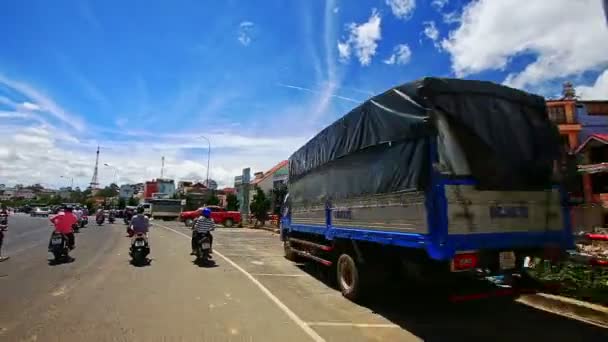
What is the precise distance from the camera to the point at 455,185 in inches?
207

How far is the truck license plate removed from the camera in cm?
549

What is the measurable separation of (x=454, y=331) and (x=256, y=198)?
102 feet

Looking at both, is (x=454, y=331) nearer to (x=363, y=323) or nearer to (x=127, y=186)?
(x=363, y=323)

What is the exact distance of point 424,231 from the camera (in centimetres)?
527

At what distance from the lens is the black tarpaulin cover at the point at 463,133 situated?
218 inches

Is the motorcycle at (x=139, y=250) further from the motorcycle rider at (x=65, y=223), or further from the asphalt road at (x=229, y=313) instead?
the motorcycle rider at (x=65, y=223)

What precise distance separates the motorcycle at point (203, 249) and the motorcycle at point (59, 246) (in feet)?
12.1

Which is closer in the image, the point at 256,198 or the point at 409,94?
the point at 409,94

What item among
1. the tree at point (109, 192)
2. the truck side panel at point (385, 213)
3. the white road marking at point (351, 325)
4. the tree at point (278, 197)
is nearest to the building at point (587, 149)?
the truck side panel at point (385, 213)

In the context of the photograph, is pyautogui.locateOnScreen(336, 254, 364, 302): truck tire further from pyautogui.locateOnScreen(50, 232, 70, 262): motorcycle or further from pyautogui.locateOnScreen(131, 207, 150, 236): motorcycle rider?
pyautogui.locateOnScreen(50, 232, 70, 262): motorcycle

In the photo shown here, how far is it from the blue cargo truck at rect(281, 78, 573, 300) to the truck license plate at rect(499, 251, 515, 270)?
0.04ft

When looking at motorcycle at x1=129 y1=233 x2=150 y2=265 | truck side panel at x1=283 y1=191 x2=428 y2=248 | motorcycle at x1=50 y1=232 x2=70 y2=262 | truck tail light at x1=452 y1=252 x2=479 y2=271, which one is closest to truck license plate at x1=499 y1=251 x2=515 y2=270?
truck tail light at x1=452 y1=252 x2=479 y2=271

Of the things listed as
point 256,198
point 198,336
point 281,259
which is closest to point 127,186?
point 256,198

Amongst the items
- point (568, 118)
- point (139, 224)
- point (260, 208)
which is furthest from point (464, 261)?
point (260, 208)
